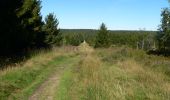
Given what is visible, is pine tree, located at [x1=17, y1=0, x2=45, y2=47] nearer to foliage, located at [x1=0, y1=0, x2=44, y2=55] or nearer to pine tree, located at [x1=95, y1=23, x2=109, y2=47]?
foliage, located at [x1=0, y1=0, x2=44, y2=55]

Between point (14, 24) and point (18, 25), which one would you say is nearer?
point (14, 24)

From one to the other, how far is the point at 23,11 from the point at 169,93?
1802 cm

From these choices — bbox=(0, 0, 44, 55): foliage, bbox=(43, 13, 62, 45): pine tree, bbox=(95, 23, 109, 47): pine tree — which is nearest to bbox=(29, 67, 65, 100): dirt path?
bbox=(0, 0, 44, 55): foliage

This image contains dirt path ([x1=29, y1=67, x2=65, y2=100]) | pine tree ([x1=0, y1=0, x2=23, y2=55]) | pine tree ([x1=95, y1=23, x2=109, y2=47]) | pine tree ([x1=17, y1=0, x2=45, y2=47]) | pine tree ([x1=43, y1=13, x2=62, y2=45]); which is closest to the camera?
dirt path ([x1=29, y1=67, x2=65, y2=100])

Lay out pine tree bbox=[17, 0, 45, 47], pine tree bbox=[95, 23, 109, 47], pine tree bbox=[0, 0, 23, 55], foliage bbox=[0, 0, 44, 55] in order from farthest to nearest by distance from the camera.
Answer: pine tree bbox=[95, 23, 109, 47], pine tree bbox=[17, 0, 45, 47], foliage bbox=[0, 0, 44, 55], pine tree bbox=[0, 0, 23, 55]

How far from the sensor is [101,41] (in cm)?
7325

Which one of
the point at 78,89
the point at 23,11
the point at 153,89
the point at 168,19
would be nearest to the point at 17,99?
the point at 78,89

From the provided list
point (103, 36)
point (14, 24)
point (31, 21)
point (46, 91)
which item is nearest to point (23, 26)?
point (14, 24)

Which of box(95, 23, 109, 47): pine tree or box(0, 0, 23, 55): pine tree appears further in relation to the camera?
box(95, 23, 109, 47): pine tree

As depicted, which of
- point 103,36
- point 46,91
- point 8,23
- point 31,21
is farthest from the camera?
point 103,36

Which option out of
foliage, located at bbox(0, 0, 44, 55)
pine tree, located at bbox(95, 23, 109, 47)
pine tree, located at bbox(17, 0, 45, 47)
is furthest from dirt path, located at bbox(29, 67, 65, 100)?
pine tree, located at bbox(95, 23, 109, 47)

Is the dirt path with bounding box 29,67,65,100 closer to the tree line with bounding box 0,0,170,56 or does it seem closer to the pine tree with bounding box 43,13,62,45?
the tree line with bounding box 0,0,170,56

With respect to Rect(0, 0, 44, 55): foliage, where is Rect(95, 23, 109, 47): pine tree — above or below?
below

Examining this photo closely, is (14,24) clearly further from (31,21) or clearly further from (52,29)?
(52,29)
